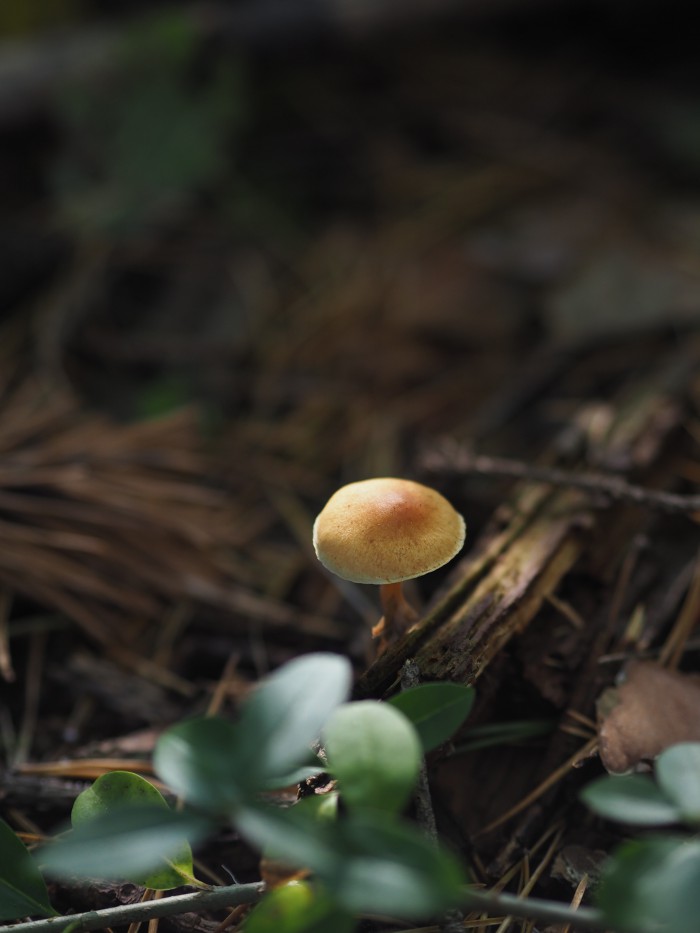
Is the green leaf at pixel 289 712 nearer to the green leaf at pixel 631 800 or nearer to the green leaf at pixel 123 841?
the green leaf at pixel 123 841

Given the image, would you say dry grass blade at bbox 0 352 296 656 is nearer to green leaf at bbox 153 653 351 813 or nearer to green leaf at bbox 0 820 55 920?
green leaf at bbox 0 820 55 920

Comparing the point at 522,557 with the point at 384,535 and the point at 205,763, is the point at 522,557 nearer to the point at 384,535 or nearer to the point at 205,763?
the point at 384,535

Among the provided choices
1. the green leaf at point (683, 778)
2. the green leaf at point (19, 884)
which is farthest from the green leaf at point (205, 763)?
the green leaf at point (683, 778)

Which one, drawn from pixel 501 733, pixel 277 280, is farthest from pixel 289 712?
pixel 277 280

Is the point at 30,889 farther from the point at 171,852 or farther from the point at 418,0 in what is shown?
the point at 418,0

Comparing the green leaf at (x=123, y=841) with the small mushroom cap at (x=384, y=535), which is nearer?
the green leaf at (x=123, y=841)

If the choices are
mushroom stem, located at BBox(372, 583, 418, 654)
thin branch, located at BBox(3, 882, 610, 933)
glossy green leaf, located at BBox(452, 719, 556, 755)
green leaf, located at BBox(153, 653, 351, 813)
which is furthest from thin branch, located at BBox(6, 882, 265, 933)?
mushroom stem, located at BBox(372, 583, 418, 654)

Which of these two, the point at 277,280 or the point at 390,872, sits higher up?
the point at 390,872
